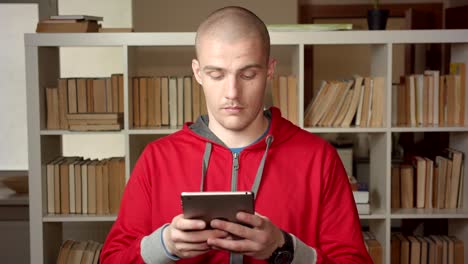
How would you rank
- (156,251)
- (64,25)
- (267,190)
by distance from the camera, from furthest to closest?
(64,25) → (267,190) → (156,251)

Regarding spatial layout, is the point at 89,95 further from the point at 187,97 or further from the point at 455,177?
the point at 455,177

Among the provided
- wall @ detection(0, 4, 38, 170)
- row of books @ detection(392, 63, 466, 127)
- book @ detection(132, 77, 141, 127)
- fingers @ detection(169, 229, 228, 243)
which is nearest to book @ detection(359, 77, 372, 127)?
row of books @ detection(392, 63, 466, 127)

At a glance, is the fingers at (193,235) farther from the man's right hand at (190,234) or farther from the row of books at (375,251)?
the row of books at (375,251)

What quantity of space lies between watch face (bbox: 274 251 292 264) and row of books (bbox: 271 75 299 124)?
1.82 m

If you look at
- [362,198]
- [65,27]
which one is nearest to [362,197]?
[362,198]

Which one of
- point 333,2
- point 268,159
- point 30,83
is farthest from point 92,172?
point 333,2

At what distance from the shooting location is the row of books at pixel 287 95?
11.2ft

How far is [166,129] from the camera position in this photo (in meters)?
3.35

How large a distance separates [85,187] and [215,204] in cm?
210

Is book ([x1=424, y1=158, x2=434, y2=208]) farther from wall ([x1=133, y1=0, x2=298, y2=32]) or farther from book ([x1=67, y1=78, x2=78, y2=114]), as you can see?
book ([x1=67, y1=78, x2=78, y2=114])

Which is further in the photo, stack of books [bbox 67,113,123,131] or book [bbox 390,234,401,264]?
book [bbox 390,234,401,264]

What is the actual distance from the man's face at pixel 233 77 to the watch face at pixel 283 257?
1.12 ft

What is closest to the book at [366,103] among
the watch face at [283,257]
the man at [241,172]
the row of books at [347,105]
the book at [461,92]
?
the row of books at [347,105]

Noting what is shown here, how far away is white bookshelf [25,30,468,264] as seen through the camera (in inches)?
130
